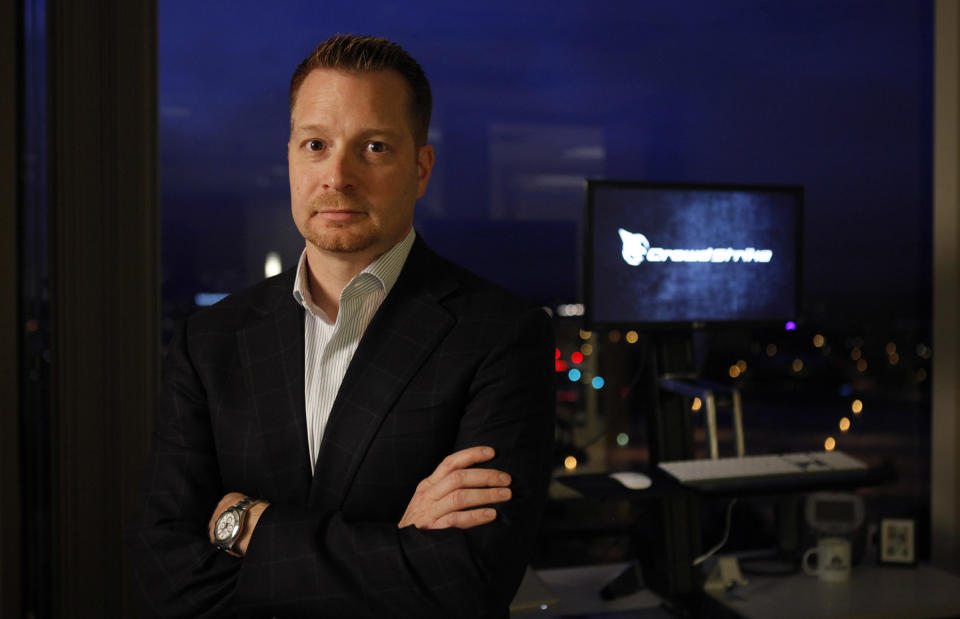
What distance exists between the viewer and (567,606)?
240 centimetres

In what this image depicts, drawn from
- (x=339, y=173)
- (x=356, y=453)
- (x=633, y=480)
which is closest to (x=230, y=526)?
(x=356, y=453)

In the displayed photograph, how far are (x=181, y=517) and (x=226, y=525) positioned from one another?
0.10m

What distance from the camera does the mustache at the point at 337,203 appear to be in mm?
1359

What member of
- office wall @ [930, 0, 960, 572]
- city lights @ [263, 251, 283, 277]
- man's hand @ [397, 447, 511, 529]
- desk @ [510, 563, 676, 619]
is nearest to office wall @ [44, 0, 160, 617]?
city lights @ [263, 251, 283, 277]

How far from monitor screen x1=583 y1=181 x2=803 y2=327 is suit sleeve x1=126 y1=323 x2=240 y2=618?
1.21 meters

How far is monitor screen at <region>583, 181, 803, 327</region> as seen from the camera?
2346mm

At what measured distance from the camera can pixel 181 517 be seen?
1390mm

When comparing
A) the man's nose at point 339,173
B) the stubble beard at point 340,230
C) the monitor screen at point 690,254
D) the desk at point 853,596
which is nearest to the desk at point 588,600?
the desk at point 853,596

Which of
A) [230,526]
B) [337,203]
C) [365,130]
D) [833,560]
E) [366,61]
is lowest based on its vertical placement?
[833,560]

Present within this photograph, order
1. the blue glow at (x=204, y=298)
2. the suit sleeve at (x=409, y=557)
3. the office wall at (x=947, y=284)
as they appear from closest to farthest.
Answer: the suit sleeve at (x=409, y=557) → the blue glow at (x=204, y=298) → the office wall at (x=947, y=284)

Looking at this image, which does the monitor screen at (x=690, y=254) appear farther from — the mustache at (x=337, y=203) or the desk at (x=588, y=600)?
the mustache at (x=337, y=203)

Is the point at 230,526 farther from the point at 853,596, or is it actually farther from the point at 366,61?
the point at 853,596

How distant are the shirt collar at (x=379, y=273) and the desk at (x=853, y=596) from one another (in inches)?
59.5

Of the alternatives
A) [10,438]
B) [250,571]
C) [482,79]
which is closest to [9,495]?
[10,438]
